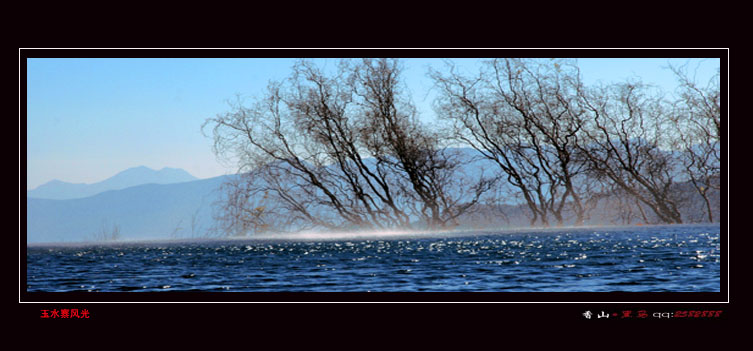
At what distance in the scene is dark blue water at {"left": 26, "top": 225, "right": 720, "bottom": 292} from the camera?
44.8 feet

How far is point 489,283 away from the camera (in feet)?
44.5

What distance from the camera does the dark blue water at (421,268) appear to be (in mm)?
13641

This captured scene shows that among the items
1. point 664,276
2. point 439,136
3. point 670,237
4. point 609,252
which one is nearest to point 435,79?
point 439,136

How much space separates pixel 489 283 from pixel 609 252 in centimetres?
757

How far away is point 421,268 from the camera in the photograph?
54.5ft
